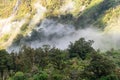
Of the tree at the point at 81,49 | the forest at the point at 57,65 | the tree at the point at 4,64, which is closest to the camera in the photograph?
the forest at the point at 57,65

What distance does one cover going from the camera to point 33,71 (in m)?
71.1

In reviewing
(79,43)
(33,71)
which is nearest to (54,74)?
(33,71)

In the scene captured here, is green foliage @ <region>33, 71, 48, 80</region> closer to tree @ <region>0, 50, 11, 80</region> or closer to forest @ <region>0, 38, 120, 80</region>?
forest @ <region>0, 38, 120, 80</region>

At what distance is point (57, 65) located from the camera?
76.9 meters

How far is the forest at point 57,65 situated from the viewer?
66312 millimetres

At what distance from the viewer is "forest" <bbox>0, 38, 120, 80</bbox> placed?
218ft

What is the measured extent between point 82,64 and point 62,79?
15.6 metres

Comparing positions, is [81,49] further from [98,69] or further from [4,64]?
[98,69]

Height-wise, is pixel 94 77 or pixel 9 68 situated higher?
pixel 9 68

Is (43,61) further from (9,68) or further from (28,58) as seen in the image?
(9,68)

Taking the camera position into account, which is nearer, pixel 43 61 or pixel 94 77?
pixel 94 77

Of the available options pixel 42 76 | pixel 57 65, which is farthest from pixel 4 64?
pixel 42 76

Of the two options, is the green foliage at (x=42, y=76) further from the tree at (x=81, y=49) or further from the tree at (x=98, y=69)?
the tree at (x=81, y=49)

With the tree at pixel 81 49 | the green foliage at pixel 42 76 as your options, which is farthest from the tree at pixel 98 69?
the tree at pixel 81 49
